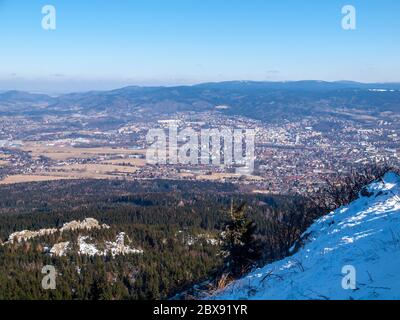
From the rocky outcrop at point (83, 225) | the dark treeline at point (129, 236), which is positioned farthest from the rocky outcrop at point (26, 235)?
the dark treeline at point (129, 236)

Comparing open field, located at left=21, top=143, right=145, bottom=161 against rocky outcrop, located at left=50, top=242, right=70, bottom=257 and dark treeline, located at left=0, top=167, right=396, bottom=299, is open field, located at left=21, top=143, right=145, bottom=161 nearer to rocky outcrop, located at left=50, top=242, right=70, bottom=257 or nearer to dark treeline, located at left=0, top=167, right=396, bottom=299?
dark treeline, located at left=0, top=167, right=396, bottom=299

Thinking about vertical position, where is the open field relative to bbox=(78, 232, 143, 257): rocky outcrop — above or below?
below

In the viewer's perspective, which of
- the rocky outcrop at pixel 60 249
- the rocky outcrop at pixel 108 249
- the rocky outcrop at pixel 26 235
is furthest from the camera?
the rocky outcrop at pixel 26 235

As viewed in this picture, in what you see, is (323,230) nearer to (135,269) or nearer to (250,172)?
(135,269)

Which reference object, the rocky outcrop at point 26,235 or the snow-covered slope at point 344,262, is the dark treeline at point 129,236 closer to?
the rocky outcrop at point 26,235

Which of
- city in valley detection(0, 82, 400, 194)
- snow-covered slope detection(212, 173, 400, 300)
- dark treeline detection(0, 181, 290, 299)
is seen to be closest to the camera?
snow-covered slope detection(212, 173, 400, 300)

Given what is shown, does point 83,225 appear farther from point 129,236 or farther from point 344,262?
point 344,262

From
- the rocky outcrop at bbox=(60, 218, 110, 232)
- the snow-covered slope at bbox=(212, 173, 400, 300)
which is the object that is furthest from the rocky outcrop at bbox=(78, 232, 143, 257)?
the snow-covered slope at bbox=(212, 173, 400, 300)

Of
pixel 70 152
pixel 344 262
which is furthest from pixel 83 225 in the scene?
pixel 70 152

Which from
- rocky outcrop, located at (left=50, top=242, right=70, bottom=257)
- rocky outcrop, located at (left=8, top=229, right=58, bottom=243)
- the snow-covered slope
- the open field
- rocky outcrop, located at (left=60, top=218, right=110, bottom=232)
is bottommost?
the open field
